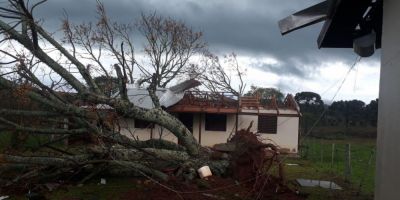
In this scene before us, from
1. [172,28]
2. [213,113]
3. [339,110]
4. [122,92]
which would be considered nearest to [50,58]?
[122,92]

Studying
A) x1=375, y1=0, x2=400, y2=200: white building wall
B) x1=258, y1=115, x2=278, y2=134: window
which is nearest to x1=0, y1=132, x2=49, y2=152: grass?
x1=375, y1=0, x2=400, y2=200: white building wall

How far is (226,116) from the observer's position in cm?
2703

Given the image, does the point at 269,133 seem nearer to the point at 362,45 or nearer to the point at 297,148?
the point at 297,148

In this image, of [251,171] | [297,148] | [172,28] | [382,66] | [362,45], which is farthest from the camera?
[172,28]

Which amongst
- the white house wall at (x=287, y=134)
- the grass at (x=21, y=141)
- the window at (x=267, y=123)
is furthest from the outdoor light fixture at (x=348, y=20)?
the window at (x=267, y=123)

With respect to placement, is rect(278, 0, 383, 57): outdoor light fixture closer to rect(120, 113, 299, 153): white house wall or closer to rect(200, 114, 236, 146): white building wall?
rect(120, 113, 299, 153): white house wall

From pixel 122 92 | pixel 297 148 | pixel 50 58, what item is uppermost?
pixel 50 58

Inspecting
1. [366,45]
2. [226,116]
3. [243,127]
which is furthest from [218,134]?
[366,45]

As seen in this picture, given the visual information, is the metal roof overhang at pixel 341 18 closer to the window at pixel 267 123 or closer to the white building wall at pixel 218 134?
the window at pixel 267 123

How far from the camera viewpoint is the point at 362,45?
6746 mm

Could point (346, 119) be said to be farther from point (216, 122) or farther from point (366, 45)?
point (366, 45)

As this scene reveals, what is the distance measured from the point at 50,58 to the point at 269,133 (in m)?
19.2

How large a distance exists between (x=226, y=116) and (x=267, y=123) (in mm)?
2387

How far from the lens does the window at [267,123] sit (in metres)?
26.7
